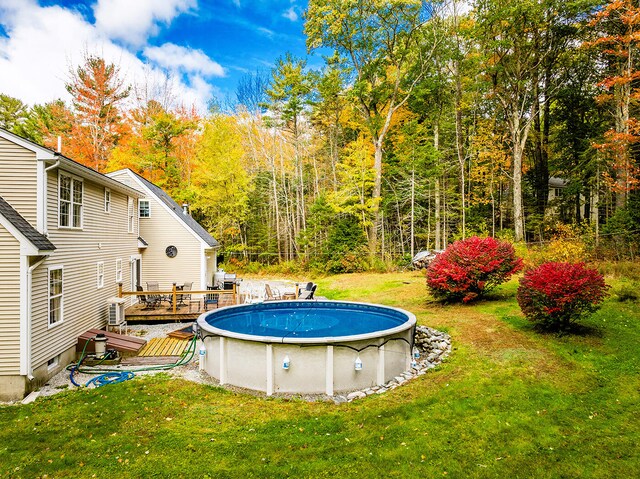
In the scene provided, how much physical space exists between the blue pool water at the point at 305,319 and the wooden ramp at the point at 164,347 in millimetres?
1125

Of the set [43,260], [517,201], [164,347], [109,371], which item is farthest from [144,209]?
[517,201]

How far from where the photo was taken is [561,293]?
7.52 m

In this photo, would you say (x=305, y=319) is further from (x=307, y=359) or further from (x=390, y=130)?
(x=390, y=130)

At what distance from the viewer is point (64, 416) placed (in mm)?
5855

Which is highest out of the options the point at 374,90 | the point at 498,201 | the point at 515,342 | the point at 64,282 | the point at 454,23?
the point at 454,23

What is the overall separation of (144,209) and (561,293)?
15.8 meters

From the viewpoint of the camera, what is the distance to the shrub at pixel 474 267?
10.9m

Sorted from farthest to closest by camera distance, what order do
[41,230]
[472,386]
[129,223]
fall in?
[129,223] → [41,230] → [472,386]

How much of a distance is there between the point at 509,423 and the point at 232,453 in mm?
3890

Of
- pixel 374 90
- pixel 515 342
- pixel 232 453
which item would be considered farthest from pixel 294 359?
pixel 374 90

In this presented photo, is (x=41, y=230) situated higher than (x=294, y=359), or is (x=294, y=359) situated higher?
(x=41, y=230)

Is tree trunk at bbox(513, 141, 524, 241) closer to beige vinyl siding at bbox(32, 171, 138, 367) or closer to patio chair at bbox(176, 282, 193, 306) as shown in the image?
patio chair at bbox(176, 282, 193, 306)

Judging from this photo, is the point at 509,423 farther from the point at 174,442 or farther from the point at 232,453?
the point at 174,442

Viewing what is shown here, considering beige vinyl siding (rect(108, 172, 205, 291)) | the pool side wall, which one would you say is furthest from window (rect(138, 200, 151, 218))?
the pool side wall
